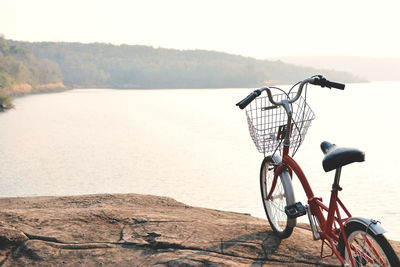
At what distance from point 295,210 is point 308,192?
9.3 inches

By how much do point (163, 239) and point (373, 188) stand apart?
23.6 m

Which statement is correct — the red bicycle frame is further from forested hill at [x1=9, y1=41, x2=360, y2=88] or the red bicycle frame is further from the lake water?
forested hill at [x1=9, y1=41, x2=360, y2=88]

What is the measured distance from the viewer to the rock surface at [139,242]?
423 cm

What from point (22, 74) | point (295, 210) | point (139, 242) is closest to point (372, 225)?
point (295, 210)

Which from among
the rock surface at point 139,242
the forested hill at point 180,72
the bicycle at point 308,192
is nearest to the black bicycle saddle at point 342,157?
the bicycle at point 308,192

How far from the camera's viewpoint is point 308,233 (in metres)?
4.94

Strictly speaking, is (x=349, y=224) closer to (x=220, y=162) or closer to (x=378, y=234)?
(x=378, y=234)

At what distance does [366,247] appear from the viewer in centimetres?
338

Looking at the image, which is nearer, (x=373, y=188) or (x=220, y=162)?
(x=373, y=188)

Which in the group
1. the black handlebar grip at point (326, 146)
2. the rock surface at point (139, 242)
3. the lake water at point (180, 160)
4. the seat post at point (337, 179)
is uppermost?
the black handlebar grip at point (326, 146)

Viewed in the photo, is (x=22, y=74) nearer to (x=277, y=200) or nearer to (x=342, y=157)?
(x=277, y=200)

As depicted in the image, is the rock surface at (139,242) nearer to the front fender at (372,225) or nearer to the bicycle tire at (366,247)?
the bicycle tire at (366,247)

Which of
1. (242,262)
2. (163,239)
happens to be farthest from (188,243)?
(242,262)

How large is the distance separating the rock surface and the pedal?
46 cm
